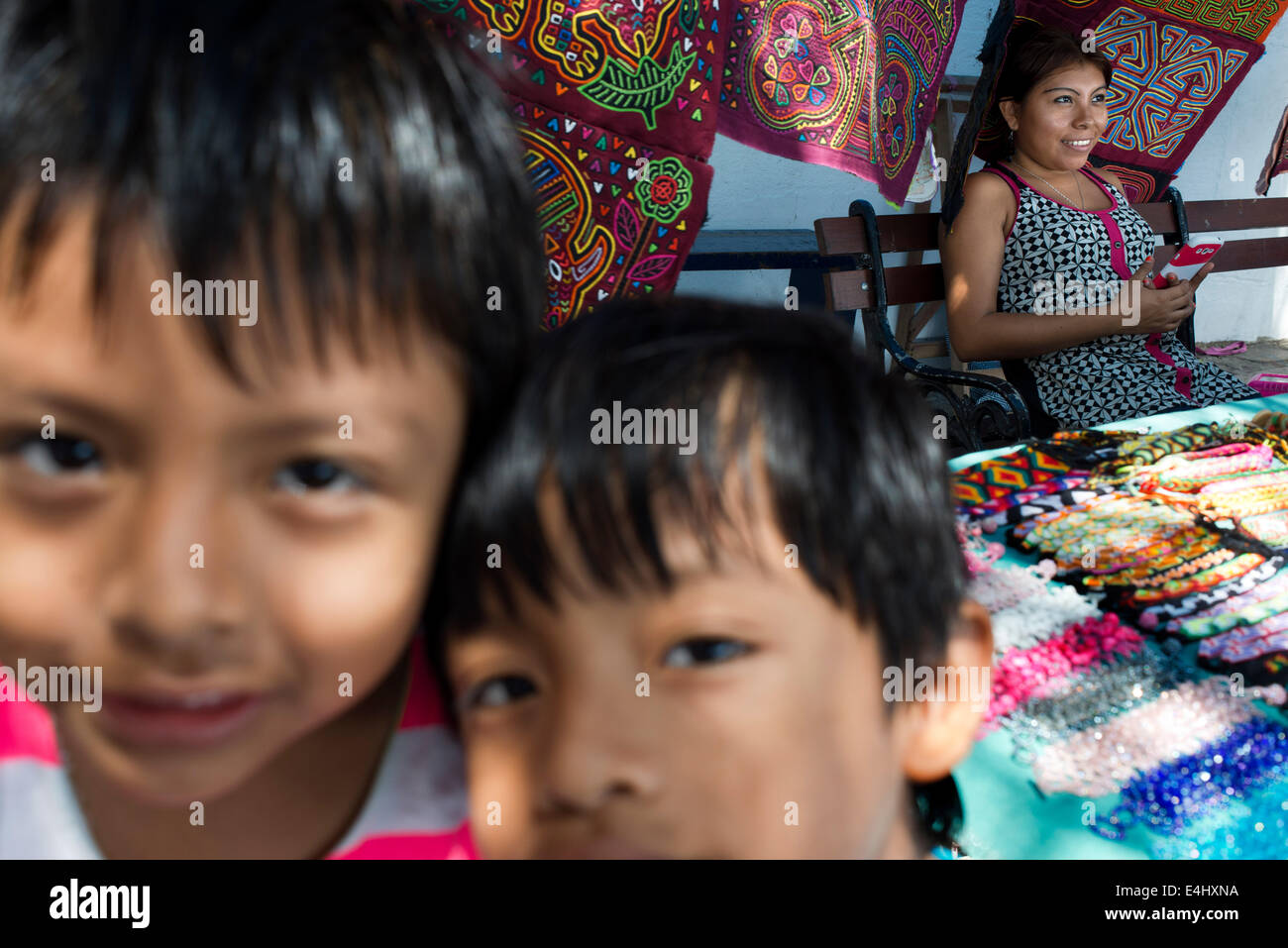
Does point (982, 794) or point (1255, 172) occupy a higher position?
point (1255, 172)

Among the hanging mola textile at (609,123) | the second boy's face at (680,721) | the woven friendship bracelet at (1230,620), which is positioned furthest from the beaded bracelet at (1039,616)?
the second boy's face at (680,721)

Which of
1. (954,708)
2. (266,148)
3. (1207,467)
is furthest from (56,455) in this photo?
(1207,467)

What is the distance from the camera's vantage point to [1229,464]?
2.13 m

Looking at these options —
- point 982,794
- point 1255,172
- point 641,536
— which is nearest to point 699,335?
point 641,536

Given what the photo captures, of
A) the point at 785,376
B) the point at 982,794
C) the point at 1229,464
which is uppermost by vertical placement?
the point at 785,376

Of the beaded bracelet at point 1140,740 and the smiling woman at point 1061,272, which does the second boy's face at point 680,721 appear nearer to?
the beaded bracelet at point 1140,740

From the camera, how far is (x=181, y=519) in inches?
22.3

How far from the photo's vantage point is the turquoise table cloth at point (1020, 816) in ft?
3.92

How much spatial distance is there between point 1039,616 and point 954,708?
90cm

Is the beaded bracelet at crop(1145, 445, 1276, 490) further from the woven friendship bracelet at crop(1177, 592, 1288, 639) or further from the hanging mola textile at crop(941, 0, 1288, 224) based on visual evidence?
the hanging mola textile at crop(941, 0, 1288, 224)

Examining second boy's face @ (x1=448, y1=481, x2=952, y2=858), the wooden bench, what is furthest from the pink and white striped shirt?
the wooden bench

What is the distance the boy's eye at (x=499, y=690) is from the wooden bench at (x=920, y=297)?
194 cm
